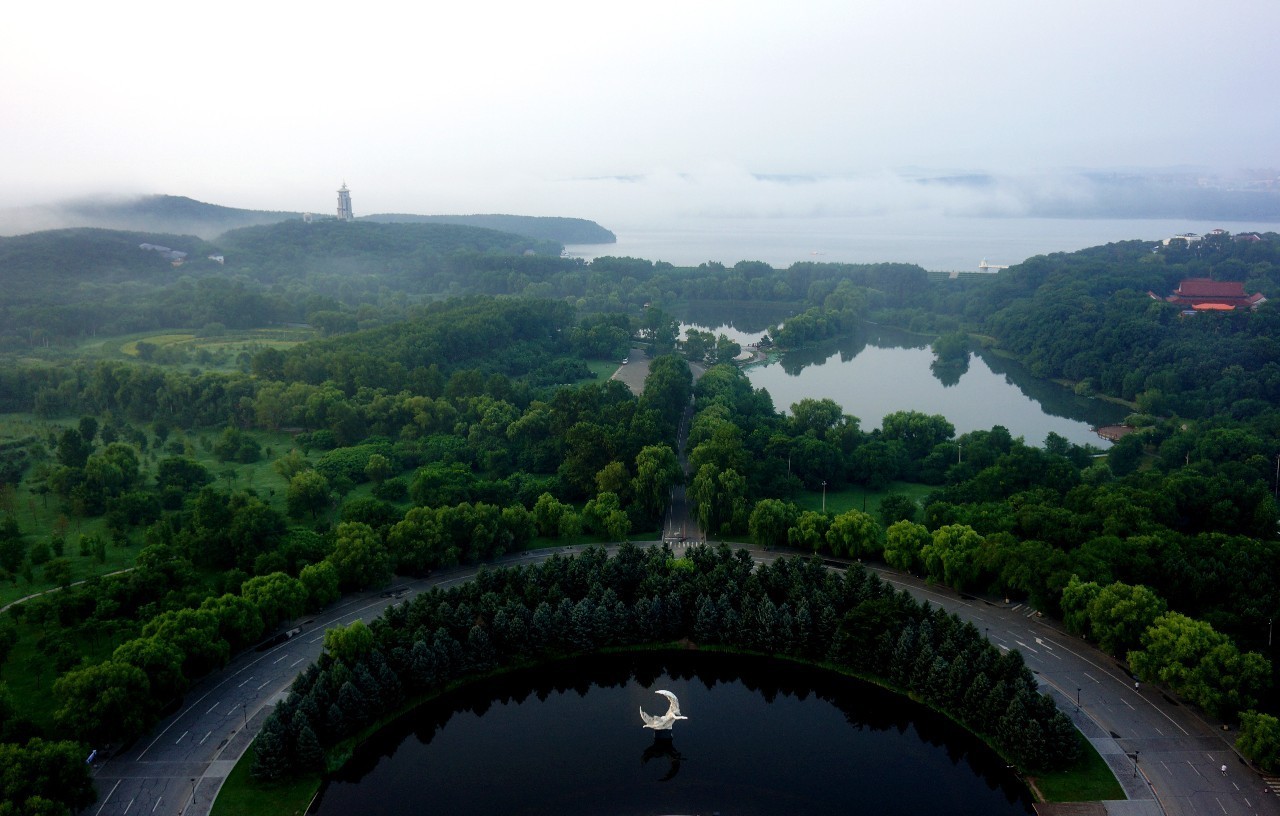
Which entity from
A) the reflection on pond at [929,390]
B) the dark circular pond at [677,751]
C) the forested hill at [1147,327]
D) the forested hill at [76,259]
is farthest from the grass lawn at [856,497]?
the forested hill at [76,259]

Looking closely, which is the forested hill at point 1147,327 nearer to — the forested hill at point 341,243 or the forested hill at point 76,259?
the forested hill at point 341,243

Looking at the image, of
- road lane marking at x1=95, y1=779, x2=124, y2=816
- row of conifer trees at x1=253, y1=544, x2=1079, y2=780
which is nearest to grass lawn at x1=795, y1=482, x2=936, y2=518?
row of conifer trees at x1=253, y1=544, x2=1079, y2=780

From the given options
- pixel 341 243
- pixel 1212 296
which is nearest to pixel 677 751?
pixel 1212 296

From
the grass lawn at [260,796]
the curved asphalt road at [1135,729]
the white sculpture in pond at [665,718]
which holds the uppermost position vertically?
the curved asphalt road at [1135,729]

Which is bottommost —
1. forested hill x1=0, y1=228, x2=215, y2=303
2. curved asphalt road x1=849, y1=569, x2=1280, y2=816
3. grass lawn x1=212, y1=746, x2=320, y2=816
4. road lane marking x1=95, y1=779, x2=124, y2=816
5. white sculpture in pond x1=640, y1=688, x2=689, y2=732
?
grass lawn x1=212, y1=746, x2=320, y2=816

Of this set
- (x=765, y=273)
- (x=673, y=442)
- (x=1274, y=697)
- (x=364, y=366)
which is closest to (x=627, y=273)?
(x=765, y=273)

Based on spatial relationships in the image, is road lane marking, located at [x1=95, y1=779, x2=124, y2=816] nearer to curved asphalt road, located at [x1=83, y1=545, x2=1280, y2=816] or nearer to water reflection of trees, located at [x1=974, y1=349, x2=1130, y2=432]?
curved asphalt road, located at [x1=83, y1=545, x2=1280, y2=816]
